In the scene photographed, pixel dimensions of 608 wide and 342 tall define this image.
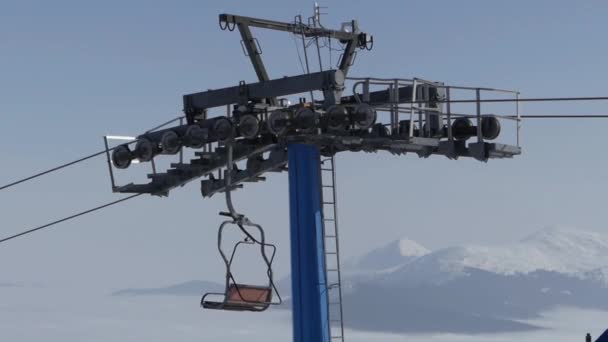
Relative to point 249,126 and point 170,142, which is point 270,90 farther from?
point 170,142

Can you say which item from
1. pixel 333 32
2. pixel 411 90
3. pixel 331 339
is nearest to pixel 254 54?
pixel 333 32

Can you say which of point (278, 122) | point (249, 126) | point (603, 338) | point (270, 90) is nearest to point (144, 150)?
point (249, 126)

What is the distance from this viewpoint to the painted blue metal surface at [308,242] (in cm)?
3152

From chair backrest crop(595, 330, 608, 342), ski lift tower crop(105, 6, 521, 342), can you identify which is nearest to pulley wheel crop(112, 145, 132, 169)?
ski lift tower crop(105, 6, 521, 342)

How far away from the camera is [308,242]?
104ft

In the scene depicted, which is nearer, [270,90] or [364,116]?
[364,116]

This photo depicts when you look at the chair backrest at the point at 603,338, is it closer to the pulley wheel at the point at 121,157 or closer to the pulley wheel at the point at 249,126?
the pulley wheel at the point at 249,126

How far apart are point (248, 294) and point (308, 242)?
1.83 metres

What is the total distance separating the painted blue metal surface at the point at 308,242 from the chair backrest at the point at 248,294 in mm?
1119

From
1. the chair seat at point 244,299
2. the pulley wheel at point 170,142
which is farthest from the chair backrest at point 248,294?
the pulley wheel at point 170,142

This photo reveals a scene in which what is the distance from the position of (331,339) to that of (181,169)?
5094 millimetres

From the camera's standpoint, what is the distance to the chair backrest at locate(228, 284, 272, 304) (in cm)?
3042

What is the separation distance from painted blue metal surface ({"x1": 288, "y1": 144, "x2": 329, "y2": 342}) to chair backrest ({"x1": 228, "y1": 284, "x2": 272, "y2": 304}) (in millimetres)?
1119

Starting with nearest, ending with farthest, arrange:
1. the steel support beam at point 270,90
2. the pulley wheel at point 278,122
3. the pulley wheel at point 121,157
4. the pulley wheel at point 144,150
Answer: the steel support beam at point 270,90 < the pulley wheel at point 278,122 < the pulley wheel at point 144,150 < the pulley wheel at point 121,157
